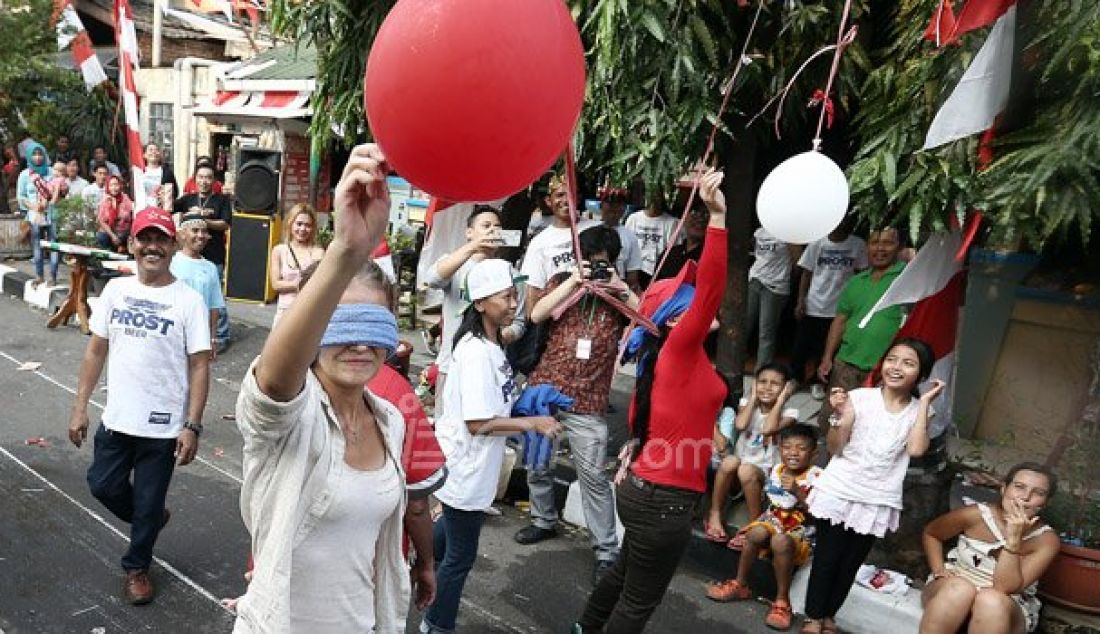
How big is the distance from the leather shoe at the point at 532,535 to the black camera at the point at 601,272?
161 cm

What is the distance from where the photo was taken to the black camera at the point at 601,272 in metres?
4.38

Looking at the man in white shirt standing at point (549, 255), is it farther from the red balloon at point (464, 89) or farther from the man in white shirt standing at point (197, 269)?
the red balloon at point (464, 89)

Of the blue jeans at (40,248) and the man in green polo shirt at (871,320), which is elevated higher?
the man in green polo shirt at (871,320)

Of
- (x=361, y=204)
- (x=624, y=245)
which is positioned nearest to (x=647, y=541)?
(x=361, y=204)

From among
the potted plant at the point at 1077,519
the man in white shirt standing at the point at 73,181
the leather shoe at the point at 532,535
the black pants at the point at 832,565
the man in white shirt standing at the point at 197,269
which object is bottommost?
the leather shoe at the point at 532,535

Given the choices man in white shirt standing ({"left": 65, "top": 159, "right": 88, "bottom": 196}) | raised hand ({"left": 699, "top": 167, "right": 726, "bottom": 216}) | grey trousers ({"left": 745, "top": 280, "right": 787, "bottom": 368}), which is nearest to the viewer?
raised hand ({"left": 699, "top": 167, "right": 726, "bottom": 216})

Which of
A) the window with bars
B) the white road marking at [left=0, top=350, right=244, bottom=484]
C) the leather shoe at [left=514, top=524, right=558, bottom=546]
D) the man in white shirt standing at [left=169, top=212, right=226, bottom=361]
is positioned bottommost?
the white road marking at [left=0, top=350, right=244, bottom=484]

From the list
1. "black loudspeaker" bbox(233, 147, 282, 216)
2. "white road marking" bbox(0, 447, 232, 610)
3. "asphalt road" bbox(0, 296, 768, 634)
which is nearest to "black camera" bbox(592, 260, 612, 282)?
"asphalt road" bbox(0, 296, 768, 634)

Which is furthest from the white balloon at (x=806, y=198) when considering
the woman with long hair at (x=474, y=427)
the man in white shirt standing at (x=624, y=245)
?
the man in white shirt standing at (x=624, y=245)

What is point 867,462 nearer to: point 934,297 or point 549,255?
point 934,297

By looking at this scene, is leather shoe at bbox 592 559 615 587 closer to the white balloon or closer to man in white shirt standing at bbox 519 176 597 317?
man in white shirt standing at bbox 519 176 597 317

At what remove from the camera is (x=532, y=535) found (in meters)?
5.08

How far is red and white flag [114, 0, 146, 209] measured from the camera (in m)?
8.61

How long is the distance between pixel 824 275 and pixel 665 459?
13.9 feet
